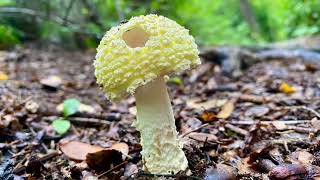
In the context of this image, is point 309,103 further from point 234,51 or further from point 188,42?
point 234,51

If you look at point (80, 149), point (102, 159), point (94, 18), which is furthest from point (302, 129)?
point (94, 18)

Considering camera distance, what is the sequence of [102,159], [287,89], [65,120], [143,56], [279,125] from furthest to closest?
1. [287,89]
2. [65,120]
3. [279,125]
4. [102,159]
5. [143,56]

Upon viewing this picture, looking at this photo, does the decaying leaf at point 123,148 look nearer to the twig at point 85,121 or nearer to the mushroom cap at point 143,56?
the mushroom cap at point 143,56

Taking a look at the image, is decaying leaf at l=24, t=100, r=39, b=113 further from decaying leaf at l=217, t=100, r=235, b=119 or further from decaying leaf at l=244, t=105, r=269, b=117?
decaying leaf at l=244, t=105, r=269, b=117

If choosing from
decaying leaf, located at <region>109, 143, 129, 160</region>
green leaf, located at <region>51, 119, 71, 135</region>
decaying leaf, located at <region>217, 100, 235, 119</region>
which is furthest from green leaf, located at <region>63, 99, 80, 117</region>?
decaying leaf, located at <region>217, 100, 235, 119</region>

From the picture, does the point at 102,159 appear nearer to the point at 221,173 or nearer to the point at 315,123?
the point at 221,173
